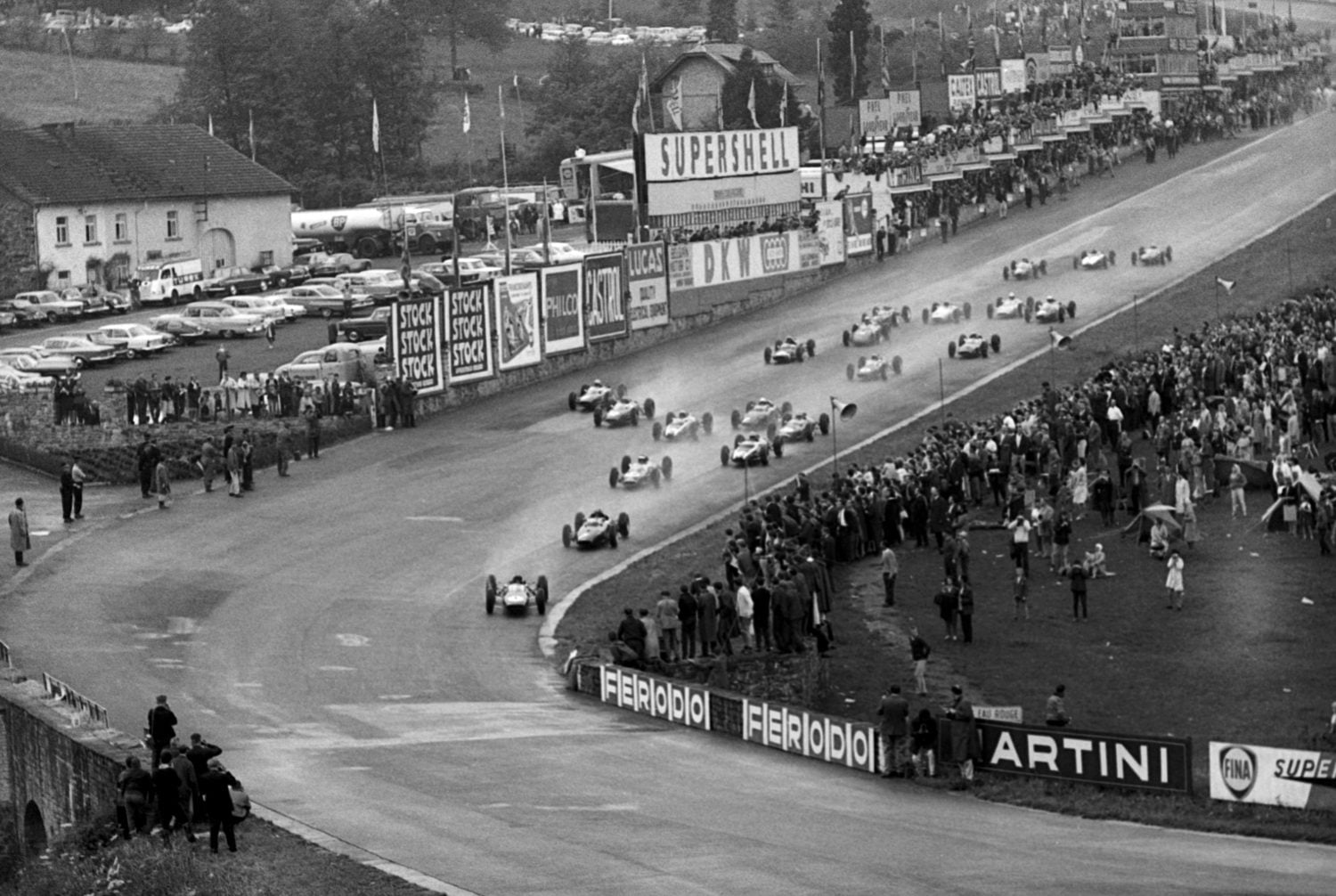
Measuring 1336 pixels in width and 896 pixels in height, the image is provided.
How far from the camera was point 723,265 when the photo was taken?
7831 cm

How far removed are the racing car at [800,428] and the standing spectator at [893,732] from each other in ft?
89.3

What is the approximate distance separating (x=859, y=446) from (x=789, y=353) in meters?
10.6

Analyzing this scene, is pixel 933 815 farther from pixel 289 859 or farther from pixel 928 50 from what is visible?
pixel 928 50

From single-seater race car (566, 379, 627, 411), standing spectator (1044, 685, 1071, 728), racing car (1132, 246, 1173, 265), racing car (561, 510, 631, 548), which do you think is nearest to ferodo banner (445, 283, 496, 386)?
single-seater race car (566, 379, 627, 411)

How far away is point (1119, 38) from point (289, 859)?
9753 centimetres

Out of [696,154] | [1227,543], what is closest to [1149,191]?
[696,154]

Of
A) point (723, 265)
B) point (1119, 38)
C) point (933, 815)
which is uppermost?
point (1119, 38)

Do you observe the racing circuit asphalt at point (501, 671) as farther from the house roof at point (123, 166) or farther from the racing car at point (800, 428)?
the house roof at point (123, 166)

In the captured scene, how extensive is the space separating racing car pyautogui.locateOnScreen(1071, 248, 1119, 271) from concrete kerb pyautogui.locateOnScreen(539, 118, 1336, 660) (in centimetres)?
290

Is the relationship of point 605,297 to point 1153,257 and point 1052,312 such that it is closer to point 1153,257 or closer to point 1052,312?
point 1052,312

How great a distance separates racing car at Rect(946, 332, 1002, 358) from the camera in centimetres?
6844

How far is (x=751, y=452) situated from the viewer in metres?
57.2

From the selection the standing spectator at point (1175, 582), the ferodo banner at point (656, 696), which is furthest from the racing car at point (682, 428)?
the ferodo banner at point (656, 696)

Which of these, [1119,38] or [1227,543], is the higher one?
[1119,38]
